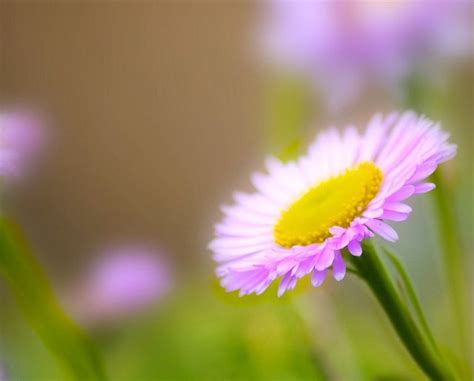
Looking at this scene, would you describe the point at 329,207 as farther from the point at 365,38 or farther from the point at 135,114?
the point at 135,114

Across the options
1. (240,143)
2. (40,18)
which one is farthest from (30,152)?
(240,143)

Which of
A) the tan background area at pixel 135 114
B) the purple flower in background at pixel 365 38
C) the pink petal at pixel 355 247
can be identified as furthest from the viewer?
the tan background area at pixel 135 114

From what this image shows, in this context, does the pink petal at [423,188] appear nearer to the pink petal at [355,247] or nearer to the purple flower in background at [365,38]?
the pink petal at [355,247]

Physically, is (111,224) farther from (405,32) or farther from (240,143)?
(405,32)

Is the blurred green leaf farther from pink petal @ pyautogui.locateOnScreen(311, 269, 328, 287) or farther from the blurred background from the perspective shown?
pink petal @ pyautogui.locateOnScreen(311, 269, 328, 287)

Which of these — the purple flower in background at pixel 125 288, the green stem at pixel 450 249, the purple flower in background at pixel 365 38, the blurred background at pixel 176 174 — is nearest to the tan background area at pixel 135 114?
the blurred background at pixel 176 174

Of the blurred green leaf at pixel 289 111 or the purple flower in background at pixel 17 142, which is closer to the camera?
the purple flower in background at pixel 17 142
